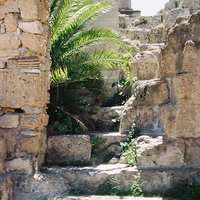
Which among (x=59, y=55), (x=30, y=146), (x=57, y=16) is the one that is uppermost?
(x=57, y=16)

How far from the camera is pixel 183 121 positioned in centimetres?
374

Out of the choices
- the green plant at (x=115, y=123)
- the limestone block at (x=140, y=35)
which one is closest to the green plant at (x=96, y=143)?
the green plant at (x=115, y=123)

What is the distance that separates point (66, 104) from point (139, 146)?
1.90 metres

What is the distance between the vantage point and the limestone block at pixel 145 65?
6.15 meters

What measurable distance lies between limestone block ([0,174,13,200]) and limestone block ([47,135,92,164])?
102 centimetres

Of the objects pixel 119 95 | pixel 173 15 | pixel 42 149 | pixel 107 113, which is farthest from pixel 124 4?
pixel 42 149

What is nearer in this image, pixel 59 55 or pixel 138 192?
pixel 138 192

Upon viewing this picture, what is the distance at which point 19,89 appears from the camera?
3.85 m

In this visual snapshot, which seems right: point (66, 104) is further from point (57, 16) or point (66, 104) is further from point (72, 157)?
point (57, 16)

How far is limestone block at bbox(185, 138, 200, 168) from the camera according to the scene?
12.8ft

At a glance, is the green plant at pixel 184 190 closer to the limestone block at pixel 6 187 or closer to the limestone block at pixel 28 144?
the limestone block at pixel 28 144

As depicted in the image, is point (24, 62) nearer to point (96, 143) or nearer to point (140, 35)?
point (96, 143)

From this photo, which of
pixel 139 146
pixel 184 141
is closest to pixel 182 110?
pixel 184 141

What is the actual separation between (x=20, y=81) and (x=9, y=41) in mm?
631
